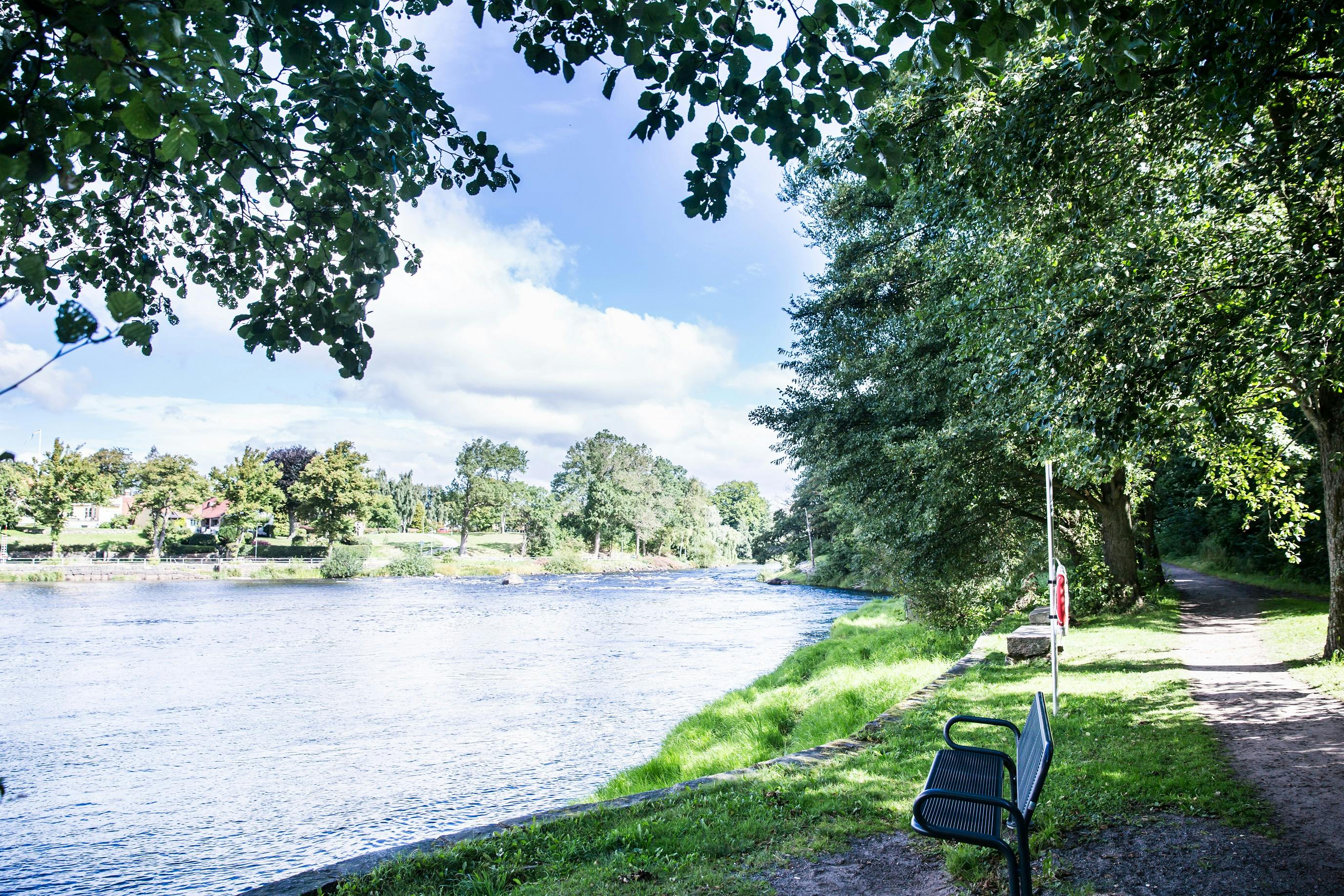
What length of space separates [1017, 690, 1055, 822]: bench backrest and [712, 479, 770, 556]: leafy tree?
131m

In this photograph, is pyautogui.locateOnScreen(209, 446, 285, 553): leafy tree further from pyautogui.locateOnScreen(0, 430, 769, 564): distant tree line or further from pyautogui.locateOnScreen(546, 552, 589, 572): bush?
pyautogui.locateOnScreen(546, 552, 589, 572): bush

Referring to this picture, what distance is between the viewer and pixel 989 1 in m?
2.93

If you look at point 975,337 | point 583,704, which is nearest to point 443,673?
point 583,704

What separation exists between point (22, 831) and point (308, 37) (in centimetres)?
1099

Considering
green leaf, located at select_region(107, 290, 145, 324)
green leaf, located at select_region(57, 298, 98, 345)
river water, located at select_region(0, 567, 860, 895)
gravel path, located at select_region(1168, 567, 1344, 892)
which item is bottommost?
river water, located at select_region(0, 567, 860, 895)

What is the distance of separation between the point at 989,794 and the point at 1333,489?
27.9ft

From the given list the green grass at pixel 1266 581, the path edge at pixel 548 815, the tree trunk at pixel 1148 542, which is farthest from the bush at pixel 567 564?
the path edge at pixel 548 815

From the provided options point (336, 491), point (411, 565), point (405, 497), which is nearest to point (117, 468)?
point (336, 491)

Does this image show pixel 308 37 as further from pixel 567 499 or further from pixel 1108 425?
pixel 567 499

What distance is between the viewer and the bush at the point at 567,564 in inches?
2820

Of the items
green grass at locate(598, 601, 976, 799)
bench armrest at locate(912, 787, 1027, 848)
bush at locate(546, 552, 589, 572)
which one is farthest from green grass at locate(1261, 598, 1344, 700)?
bush at locate(546, 552, 589, 572)

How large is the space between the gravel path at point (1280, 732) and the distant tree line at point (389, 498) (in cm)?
4749

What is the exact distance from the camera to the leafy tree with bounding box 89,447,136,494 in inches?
2356

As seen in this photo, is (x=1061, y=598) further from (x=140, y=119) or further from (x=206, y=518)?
(x=206, y=518)
